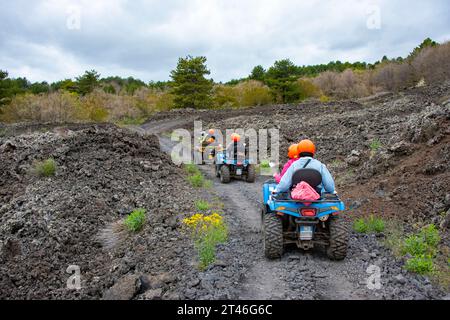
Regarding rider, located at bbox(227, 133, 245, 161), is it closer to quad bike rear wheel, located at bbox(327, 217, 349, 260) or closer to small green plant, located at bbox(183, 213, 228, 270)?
small green plant, located at bbox(183, 213, 228, 270)

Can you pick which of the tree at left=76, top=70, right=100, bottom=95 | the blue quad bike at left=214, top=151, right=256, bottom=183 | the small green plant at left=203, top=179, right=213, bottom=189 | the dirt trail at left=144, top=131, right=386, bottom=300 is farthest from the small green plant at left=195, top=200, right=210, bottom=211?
the tree at left=76, top=70, right=100, bottom=95

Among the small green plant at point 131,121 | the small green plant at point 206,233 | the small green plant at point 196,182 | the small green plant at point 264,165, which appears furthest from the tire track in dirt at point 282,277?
the small green plant at point 131,121

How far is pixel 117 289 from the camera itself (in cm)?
648

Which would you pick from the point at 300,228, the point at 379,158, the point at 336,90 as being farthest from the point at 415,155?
the point at 336,90

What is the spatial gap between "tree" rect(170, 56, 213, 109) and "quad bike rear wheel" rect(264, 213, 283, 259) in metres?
39.8

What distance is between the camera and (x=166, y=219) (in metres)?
9.46

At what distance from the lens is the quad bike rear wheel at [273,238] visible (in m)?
6.75

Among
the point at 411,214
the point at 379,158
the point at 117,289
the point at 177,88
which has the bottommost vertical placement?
the point at 117,289

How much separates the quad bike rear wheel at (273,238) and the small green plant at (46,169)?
7943 mm

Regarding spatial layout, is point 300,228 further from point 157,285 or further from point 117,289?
point 117,289

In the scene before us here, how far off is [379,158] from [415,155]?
4.21ft

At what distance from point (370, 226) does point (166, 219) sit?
13.9ft

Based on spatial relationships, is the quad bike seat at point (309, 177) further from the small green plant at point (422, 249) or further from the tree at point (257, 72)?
the tree at point (257, 72)

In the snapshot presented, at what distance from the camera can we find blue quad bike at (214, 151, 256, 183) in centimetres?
1422
